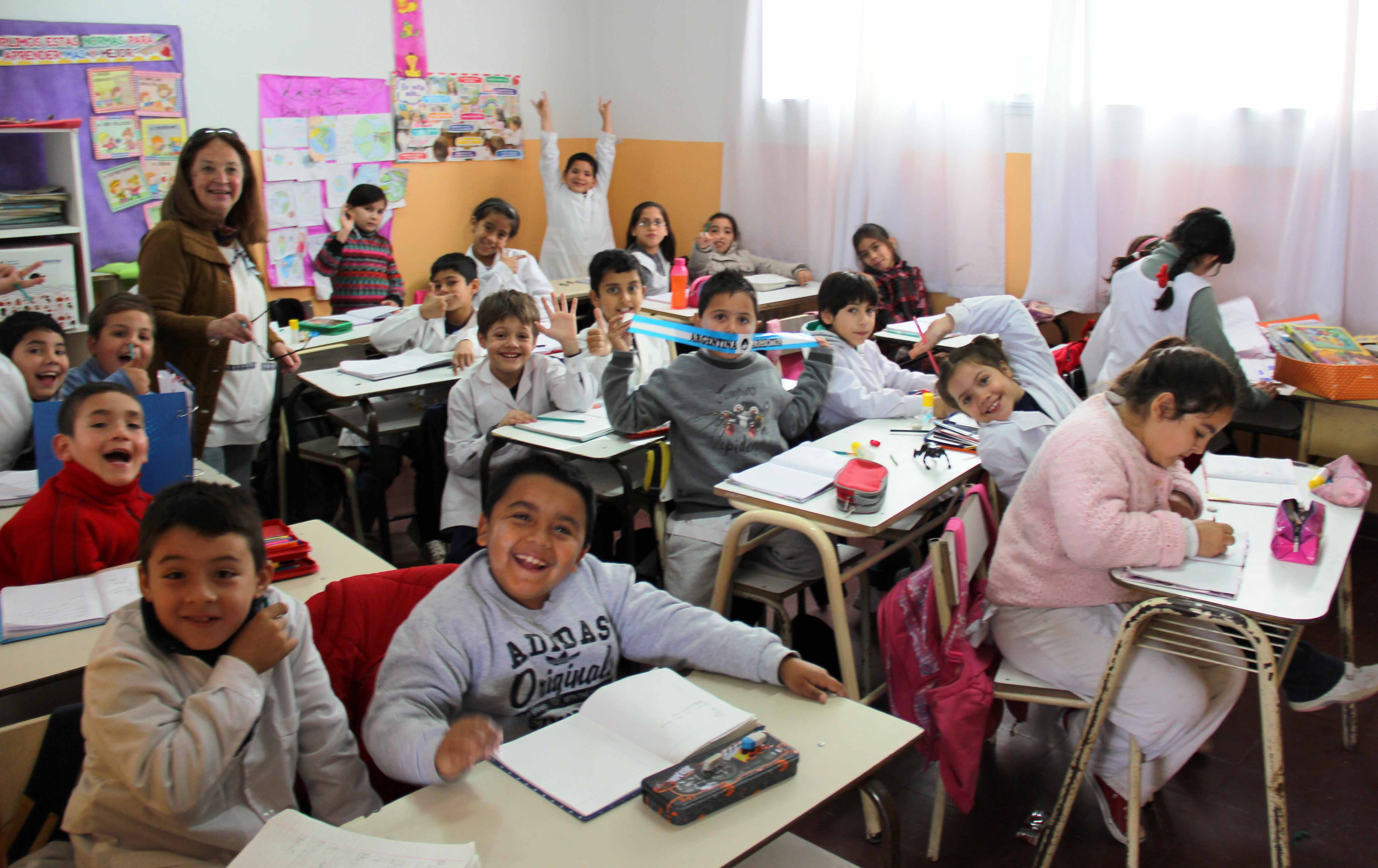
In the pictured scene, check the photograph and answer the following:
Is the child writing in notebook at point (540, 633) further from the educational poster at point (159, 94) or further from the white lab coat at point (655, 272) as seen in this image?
the educational poster at point (159, 94)

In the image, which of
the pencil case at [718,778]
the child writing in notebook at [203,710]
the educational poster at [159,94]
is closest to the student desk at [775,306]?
the educational poster at [159,94]

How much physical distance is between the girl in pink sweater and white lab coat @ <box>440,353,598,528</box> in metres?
1.57

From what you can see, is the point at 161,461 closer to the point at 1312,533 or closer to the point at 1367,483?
the point at 1312,533

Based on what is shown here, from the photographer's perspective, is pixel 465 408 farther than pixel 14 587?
Yes

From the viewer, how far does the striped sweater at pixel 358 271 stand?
16.8 ft

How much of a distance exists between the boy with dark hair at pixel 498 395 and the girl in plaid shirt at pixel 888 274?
2178 mm

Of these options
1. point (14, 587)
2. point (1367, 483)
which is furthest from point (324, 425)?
point (1367, 483)

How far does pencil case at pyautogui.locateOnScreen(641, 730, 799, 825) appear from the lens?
4.17 feet

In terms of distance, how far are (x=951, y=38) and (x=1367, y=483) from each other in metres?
3.45

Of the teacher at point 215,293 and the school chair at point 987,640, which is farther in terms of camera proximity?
the teacher at point 215,293

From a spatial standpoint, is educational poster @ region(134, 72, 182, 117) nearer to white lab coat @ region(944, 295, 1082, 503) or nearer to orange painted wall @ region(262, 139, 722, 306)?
orange painted wall @ region(262, 139, 722, 306)

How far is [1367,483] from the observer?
2.37 meters

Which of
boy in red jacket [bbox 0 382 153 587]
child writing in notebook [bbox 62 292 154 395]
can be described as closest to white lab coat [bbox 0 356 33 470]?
child writing in notebook [bbox 62 292 154 395]

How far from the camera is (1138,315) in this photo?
3.80 meters
